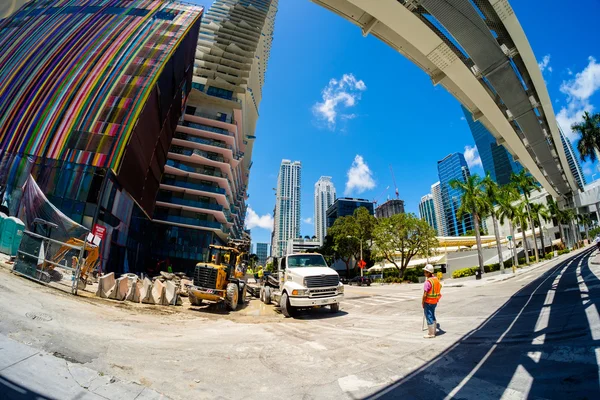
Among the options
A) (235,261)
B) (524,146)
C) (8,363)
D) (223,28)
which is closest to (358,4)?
(8,363)

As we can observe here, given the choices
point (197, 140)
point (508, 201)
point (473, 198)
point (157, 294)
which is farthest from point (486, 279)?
point (197, 140)

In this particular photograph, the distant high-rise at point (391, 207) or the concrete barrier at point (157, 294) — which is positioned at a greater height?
the distant high-rise at point (391, 207)

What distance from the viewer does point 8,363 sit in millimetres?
2969

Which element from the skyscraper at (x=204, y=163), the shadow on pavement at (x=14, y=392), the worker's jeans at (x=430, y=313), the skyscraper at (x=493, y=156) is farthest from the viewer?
the skyscraper at (x=493, y=156)

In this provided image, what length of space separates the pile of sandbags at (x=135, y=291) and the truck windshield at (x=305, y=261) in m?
5.43

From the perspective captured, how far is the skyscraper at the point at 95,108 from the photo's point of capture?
73.8 ft

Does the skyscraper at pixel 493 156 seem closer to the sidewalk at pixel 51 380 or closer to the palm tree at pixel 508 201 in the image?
the palm tree at pixel 508 201

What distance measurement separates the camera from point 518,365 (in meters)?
3.88

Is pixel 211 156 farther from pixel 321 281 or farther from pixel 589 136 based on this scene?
pixel 589 136

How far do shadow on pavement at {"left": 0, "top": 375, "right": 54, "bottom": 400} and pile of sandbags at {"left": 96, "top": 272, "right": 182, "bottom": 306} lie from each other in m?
8.92

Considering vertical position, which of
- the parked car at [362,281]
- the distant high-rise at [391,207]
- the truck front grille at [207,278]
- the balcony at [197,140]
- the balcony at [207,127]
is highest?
the distant high-rise at [391,207]

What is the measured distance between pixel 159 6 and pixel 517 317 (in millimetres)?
52050

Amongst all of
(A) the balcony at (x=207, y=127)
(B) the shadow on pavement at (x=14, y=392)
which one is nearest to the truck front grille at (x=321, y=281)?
(B) the shadow on pavement at (x=14, y=392)

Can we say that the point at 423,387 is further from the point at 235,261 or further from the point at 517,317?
the point at 235,261
